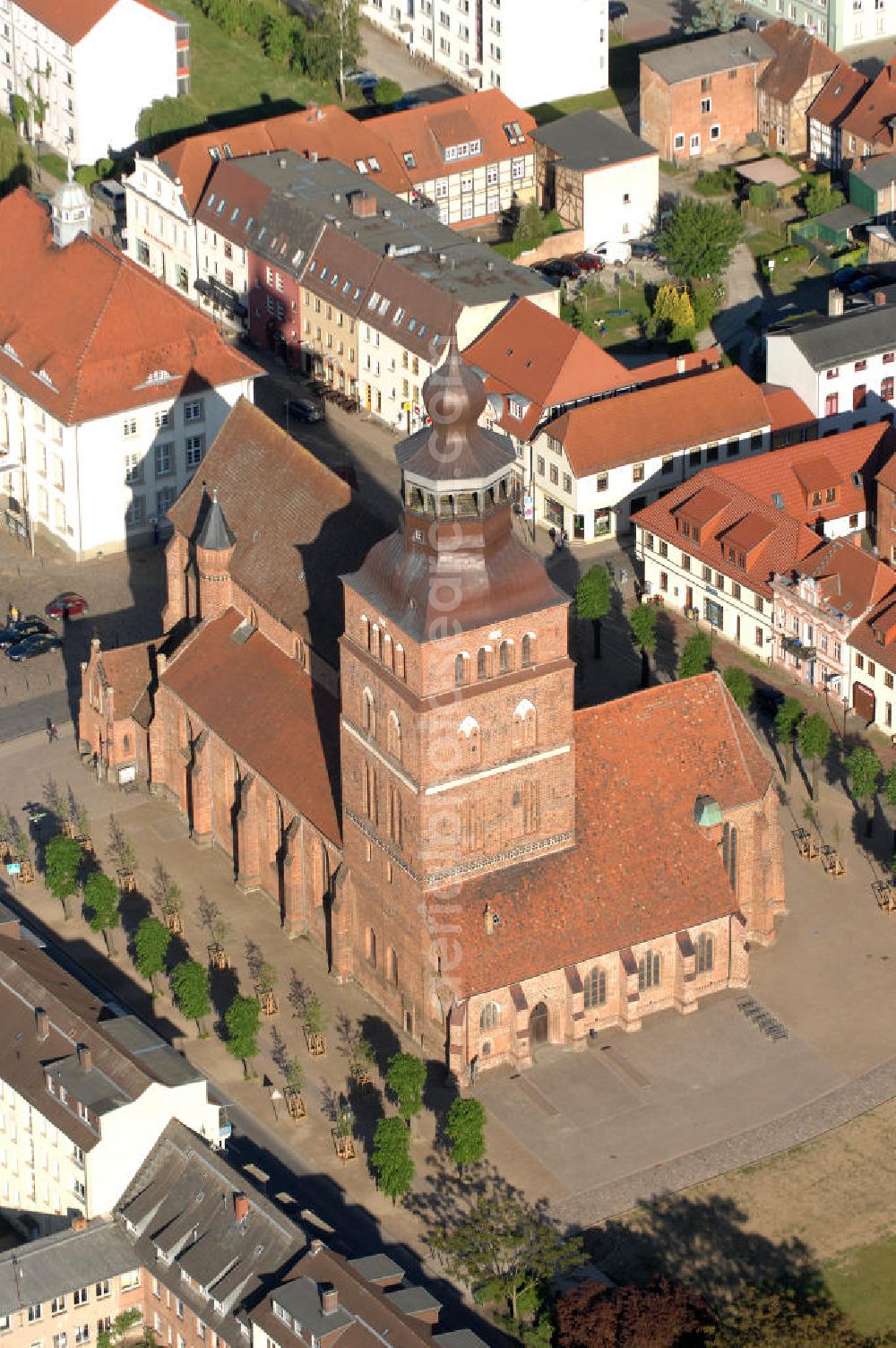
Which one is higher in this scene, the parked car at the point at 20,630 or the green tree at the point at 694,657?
the green tree at the point at 694,657

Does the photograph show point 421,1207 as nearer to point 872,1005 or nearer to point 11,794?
point 872,1005

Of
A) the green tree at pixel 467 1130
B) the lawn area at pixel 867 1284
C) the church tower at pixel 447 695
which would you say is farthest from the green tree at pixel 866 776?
the green tree at pixel 467 1130

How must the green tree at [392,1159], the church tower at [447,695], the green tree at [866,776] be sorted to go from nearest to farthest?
the church tower at [447,695] < the green tree at [392,1159] < the green tree at [866,776]

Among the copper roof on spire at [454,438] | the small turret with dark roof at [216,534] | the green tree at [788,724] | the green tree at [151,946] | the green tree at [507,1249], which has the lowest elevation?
the green tree at [507,1249]

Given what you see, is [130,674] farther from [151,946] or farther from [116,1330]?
[116,1330]

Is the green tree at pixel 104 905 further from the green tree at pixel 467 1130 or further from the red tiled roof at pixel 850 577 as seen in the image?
the red tiled roof at pixel 850 577

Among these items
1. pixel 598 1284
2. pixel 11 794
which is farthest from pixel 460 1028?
pixel 11 794

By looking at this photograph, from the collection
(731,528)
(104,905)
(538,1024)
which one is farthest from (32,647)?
(538,1024)
